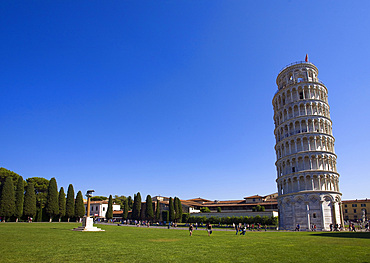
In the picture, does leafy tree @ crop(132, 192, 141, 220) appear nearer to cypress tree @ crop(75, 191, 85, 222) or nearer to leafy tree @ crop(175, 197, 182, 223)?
leafy tree @ crop(175, 197, 182, 223)

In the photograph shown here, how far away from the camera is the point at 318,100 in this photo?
61219mm

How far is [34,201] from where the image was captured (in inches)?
2598

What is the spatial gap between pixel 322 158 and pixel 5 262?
5829cm

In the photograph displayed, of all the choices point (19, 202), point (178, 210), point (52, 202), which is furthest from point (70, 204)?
point (178, 210)

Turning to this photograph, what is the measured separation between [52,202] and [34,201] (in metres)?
4.05

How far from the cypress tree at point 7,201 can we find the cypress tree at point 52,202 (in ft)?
26.5

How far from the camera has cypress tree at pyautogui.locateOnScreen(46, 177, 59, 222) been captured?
223 ft

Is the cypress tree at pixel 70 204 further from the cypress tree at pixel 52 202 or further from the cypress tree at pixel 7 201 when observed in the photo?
the cypress tree at pixel 7 201

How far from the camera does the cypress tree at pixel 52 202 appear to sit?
6800cm

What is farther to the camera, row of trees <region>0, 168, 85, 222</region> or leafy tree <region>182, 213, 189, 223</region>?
leafy tree <region>182, 213, 189, 223</region>

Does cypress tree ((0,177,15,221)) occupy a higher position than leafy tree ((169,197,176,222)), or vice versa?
cypress tree ((0,177,15,221))

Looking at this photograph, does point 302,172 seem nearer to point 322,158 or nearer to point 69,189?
point 322,158

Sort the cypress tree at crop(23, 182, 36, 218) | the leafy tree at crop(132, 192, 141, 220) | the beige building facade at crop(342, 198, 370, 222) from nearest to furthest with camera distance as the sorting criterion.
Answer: the cypress tree at crop(23, 182, 36, 218)
the leafy tree at crop(132, 192, 141, 220)
the beige building facade at crop(342, 198, 370, 222)

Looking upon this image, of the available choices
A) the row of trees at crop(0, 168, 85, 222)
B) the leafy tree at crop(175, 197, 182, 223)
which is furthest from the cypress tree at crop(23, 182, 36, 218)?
the leafy tree at crop(175, 197, 182, 223)
